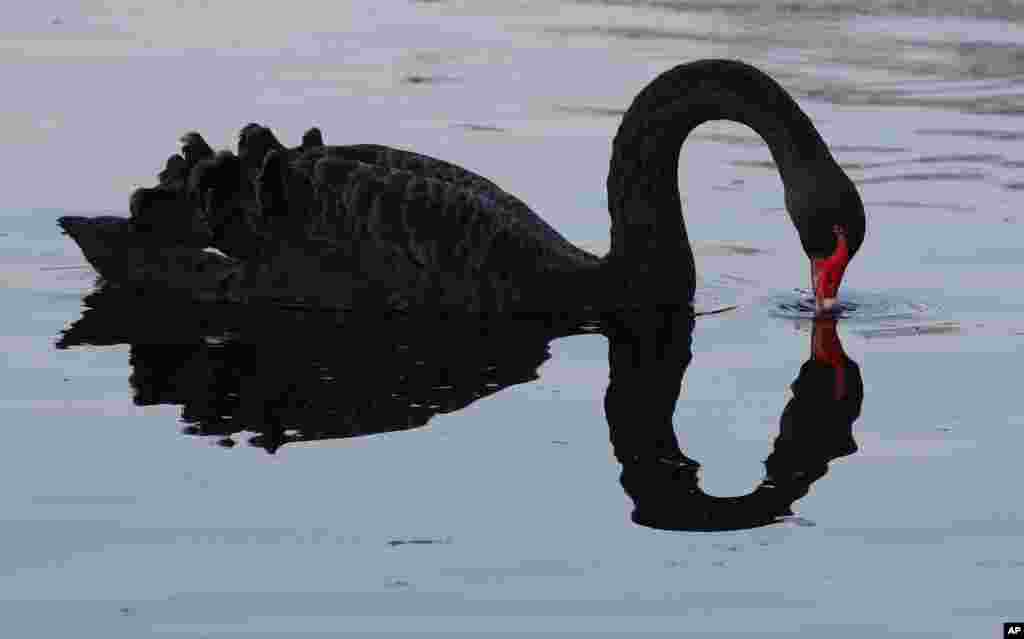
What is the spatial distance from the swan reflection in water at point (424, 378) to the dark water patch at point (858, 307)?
293mm

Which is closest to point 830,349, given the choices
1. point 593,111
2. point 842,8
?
point 593,111

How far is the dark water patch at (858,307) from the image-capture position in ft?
26.3

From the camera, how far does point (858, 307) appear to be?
8.13 meters

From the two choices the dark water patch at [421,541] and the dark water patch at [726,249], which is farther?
the dark water patch at [726,249]

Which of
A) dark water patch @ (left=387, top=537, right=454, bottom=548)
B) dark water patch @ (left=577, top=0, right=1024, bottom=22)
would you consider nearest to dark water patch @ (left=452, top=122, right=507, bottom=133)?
dark water patch @ (left=577, top=0, right=1024, bottom=22)

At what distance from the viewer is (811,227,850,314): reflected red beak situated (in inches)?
305

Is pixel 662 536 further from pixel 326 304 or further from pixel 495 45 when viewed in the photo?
pixel 495 45

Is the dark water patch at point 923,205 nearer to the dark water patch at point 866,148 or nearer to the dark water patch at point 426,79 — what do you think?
the dark water patch at point 866,148

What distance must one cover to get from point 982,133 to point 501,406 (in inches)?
208

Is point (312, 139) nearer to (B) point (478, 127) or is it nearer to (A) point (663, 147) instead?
(A) point (663, 147)

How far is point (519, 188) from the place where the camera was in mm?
9906

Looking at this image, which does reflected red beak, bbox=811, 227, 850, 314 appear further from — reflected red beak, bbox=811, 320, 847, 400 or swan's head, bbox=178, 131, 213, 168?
swan's head, bbox=178, 131, 213, 168

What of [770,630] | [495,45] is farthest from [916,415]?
[495,45]

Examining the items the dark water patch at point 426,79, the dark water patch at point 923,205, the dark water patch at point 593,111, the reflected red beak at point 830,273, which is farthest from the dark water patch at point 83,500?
the dark water patch at point 426,79
